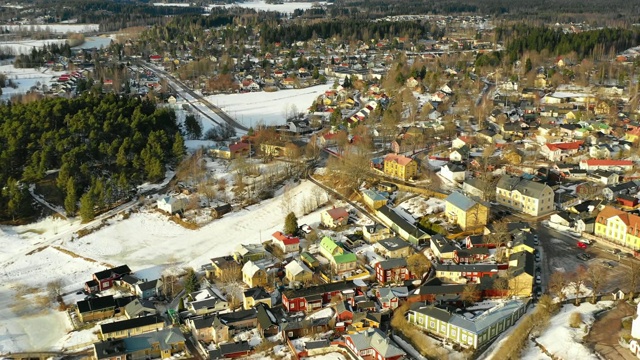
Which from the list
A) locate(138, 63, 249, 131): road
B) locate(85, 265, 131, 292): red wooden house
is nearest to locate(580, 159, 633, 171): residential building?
locate(85, 265, 131, 292): red wooden house

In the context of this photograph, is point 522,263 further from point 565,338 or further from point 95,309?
point 95,309

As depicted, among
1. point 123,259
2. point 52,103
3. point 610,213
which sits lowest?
point 123,259

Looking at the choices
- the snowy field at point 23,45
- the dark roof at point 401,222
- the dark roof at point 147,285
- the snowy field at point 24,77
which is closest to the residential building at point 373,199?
the dark roof at point 401,222

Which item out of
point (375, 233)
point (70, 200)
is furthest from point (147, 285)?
point (70, 200)

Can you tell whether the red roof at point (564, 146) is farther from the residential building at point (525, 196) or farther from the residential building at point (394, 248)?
the residential building at point (394, 248)

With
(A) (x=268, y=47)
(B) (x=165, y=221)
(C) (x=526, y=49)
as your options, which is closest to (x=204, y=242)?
(B) (x=165, y=221)

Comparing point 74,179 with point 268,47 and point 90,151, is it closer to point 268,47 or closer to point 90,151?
point 90,151
